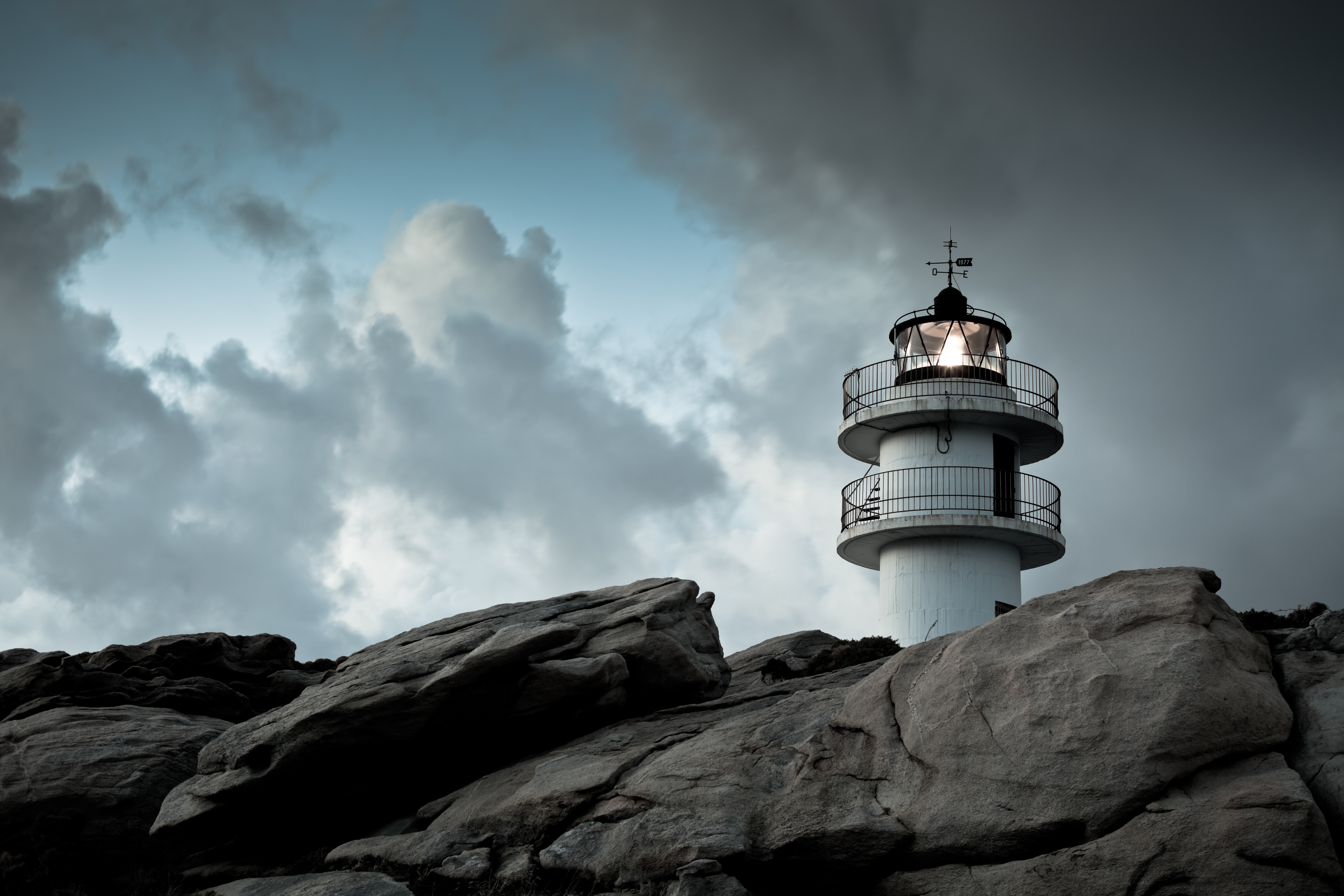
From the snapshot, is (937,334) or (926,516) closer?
(926,516)

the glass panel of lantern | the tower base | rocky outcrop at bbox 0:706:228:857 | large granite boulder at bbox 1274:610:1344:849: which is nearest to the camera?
large granite boulder at bbox 1274:610:1344:849

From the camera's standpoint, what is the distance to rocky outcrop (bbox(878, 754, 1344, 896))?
34.7 feet

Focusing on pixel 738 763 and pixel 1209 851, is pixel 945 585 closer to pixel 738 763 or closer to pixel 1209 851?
pixel 738 763

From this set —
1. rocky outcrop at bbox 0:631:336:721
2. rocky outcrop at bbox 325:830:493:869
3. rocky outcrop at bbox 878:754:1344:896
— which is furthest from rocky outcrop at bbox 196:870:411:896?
rocky outcrop at bbox 0:631:336:721

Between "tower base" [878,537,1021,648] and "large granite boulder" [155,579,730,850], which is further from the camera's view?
"tower base" [878,537,1021,648]

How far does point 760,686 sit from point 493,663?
563cm

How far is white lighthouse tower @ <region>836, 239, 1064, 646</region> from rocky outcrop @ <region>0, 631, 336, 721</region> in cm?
1600

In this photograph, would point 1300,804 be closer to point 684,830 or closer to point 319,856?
point 684,830

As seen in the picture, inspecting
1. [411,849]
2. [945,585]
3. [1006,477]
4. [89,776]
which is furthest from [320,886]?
[1006,477]

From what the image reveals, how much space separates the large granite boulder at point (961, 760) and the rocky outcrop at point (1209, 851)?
218 mm

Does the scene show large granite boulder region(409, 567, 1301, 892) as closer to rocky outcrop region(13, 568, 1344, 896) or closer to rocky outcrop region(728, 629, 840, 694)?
rocky outcrop region(13, 568, 1344, 896)

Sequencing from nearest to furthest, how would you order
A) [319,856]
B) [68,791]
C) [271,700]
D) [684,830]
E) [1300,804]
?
1. [1300,804]
2. [684,830]
3. [319,856]
4. [68,791]
5. [271,700]

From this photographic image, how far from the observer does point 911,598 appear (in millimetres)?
30719

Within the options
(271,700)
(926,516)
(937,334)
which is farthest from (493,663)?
(937,334)
